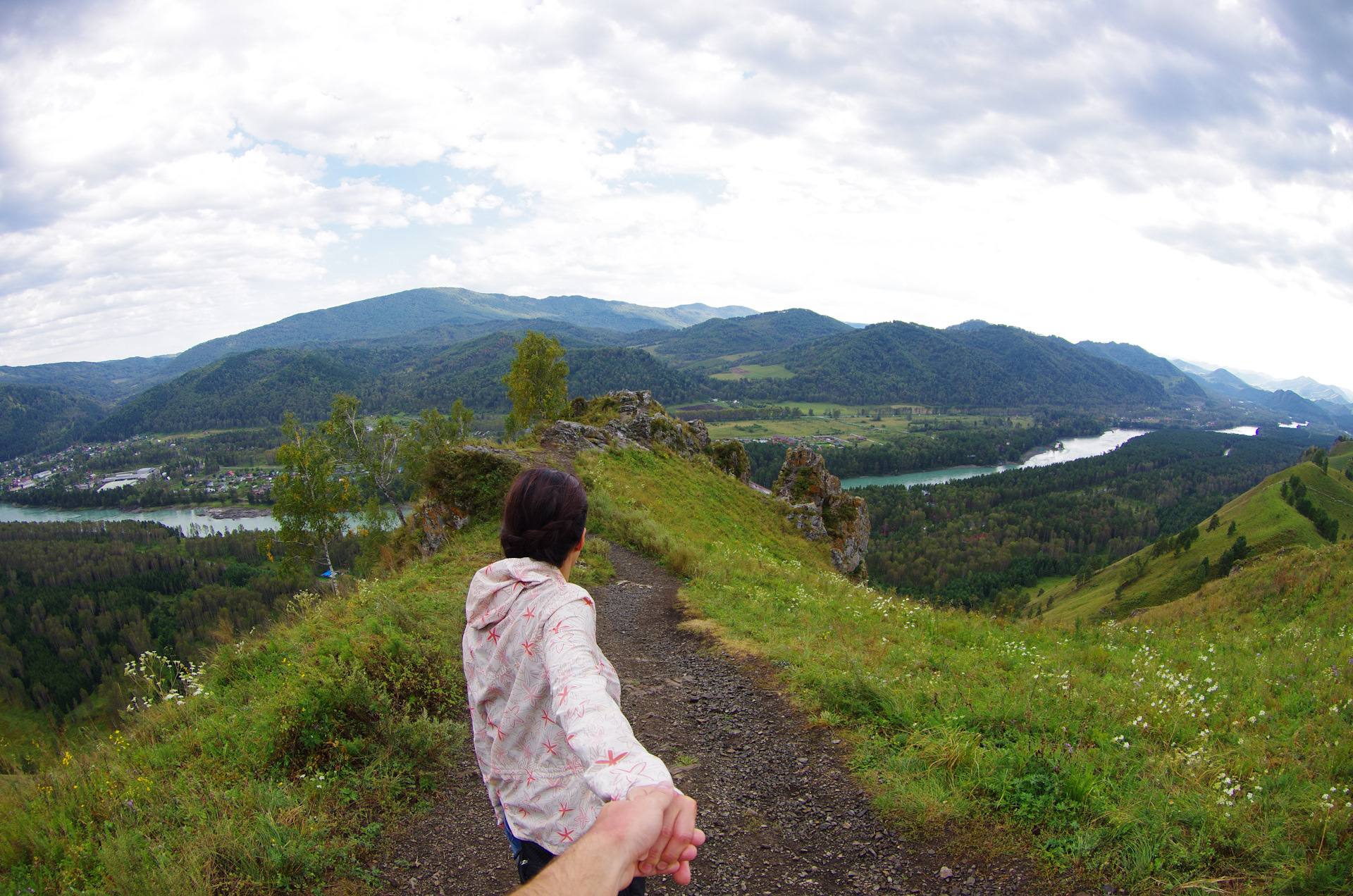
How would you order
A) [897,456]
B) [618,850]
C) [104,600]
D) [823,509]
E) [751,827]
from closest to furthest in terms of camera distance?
[618,850], [751,827], [823,509], [104,600], [897,456]

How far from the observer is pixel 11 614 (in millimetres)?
87062

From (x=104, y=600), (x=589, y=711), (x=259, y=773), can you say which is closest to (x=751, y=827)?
(x=589, y=711)

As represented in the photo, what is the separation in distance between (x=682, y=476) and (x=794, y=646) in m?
20.3

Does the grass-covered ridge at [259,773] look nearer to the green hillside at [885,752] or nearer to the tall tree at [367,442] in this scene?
the green hillside at [885,752]

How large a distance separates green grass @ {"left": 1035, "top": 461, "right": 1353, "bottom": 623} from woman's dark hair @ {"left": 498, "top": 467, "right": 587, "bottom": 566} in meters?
61.4

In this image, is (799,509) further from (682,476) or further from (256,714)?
(256,714)

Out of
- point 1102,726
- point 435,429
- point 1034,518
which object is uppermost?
point 435,429

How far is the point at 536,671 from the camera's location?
7.98 ft

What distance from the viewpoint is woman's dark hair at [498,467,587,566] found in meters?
2.55

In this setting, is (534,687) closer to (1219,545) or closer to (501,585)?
(501,585)

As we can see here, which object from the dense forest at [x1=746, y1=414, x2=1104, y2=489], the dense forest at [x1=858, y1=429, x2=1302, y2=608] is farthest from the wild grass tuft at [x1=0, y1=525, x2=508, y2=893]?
the dense forest at [x1=746, y1=414, x2=1104, y2=489]

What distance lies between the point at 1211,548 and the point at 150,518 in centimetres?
20878

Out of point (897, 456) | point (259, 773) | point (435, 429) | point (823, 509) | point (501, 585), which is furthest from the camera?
point (897, 456)

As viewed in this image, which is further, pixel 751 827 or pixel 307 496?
pixel 307 496
